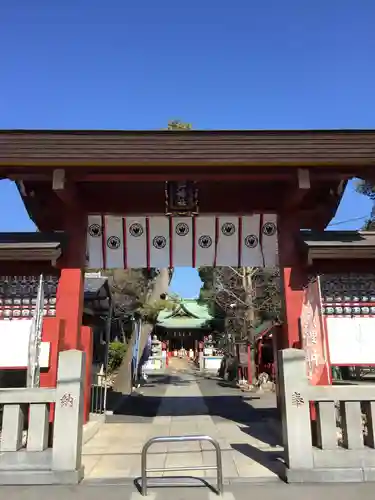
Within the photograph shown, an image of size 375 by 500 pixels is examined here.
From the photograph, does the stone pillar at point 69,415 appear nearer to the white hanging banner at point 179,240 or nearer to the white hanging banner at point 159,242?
the white hanging banner at point 179,240

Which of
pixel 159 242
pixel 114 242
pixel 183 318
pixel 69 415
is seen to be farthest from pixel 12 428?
Answer: pixel 183 318

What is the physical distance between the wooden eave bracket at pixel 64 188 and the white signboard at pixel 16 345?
237 centimetres

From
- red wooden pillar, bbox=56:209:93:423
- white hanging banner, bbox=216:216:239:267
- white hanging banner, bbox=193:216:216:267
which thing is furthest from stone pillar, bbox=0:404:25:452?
white hanging banner, bbox=216:216:239:267

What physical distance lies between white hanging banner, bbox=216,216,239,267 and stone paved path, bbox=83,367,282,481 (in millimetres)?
3712

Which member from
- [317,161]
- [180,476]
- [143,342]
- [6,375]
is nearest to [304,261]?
[317,161]

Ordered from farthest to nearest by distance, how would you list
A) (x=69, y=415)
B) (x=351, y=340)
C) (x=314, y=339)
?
(x=314, y=339) < (x=351, y=340) < (x=69, y=415)

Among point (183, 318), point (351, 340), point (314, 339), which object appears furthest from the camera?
point (183, 318)

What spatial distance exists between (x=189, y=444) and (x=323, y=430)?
3.21m

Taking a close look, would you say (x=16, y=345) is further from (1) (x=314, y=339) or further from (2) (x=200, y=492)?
(1) (x=314, y=339)

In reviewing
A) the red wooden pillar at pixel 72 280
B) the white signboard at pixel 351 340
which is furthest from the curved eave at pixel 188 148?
the white signboard at pixel 351 340

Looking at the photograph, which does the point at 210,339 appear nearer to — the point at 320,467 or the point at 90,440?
the point at 90,440

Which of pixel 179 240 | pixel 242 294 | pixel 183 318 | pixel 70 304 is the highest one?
pixel 183 318

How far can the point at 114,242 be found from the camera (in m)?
8.96

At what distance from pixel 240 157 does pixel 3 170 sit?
4.38 m
